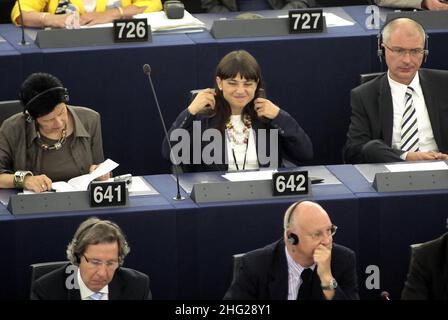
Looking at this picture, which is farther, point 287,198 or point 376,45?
point 376,45

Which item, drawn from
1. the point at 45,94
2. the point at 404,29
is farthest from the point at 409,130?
the point at 45,94

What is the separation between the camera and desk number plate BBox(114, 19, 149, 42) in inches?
326

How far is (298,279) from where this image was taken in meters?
6.45

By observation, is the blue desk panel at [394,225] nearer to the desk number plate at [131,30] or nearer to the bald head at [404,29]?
the bald head at [404,29]

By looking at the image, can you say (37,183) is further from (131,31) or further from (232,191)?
(131,31)

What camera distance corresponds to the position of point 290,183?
6.95m

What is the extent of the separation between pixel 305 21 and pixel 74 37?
1.23 m

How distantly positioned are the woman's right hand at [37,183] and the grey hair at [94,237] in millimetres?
604

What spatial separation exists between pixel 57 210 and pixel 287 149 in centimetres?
132

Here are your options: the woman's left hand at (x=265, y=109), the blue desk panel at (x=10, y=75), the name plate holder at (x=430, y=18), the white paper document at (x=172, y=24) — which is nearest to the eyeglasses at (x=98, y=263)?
the woman's left hand at (x=265, y=109)

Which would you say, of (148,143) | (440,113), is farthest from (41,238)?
(440,113)

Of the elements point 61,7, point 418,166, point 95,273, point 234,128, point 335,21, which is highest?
point 61,7

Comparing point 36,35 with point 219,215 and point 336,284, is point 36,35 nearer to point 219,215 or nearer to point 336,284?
point 219,215

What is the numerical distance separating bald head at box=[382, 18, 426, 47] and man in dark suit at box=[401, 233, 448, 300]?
1.60 m
